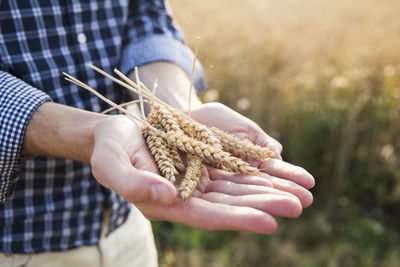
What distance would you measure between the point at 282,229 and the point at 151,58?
8.72 feet

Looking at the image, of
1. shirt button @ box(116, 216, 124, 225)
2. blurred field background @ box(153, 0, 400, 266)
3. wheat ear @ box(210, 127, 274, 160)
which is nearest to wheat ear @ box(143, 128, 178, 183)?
wheat ear @ box(210, 127, 274, 160)

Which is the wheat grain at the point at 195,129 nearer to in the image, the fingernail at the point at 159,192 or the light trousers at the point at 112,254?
the fingernail at the point at 159,192

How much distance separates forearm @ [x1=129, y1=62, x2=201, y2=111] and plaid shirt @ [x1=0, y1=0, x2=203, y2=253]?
2.1 inches

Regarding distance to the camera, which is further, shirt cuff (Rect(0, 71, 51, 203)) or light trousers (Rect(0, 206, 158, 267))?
light trousers (Rect(0, 206, 158, 267))

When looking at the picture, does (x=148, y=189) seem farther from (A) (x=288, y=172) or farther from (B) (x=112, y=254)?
(B) (x=112, y=254)

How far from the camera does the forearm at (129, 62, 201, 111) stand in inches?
89.0

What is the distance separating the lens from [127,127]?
5.85ft

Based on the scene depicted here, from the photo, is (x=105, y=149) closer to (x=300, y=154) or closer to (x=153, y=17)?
(x=153, y=17)

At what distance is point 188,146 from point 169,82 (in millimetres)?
652

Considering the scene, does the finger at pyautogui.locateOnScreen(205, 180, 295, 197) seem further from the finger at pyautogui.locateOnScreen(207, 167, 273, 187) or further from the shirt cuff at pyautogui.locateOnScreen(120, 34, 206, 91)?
the shirt cuff at pyautogui.locateOnScreen(120, 34, 206, 91)

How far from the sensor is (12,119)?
167 cm

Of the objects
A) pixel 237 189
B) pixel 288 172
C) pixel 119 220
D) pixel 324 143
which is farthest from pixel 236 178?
pixel 324 143

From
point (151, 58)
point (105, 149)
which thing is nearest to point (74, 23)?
point (151, 58)

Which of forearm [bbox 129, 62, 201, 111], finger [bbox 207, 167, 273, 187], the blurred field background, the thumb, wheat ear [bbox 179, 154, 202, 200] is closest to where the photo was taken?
the thumb
